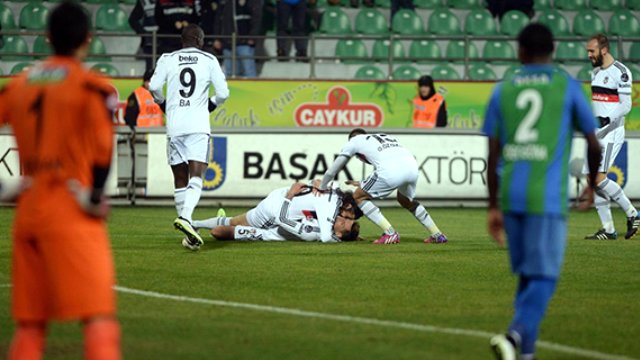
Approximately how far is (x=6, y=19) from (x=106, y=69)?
2.93 meters

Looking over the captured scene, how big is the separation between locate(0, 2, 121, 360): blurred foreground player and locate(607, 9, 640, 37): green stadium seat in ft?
77.2

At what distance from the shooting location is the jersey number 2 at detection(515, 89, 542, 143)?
732 centimetres

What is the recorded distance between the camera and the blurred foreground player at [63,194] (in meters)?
5.89

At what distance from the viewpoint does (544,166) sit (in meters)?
7.33

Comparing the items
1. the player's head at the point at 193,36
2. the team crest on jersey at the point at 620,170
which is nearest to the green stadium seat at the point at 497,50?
the team crest on jersey at the point at 620,170

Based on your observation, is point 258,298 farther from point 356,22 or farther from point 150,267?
point 356,22

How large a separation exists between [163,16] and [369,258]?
39.6 ft

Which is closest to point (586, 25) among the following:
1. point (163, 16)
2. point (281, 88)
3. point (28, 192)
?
point (281, 88)

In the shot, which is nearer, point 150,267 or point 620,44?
point 150,267

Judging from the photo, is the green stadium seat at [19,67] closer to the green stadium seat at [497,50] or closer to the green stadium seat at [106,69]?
the green stadium seat at [106,69]

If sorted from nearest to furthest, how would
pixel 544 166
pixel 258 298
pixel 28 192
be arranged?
1. pixel 28 192
2. pixel 544 166
3. pixel 258 298

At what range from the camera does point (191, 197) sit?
14.5m

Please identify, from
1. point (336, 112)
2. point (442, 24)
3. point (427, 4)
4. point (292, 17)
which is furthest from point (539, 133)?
point (427, 4)

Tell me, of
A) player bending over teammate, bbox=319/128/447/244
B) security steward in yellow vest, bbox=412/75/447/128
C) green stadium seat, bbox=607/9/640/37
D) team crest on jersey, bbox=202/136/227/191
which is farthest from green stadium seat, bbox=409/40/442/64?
player bending over teammate, bbox=319/128/447/244
